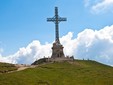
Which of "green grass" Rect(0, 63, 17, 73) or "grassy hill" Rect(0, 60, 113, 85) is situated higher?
"green grass" Rect(0, 63, 17, 73)

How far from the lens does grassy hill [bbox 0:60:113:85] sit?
103 metres

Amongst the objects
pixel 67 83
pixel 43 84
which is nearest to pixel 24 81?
pixel 43 84

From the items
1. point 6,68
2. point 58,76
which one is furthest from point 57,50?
point 58,76

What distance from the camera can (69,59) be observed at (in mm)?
147250

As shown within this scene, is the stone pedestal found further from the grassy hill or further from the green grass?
the green grass

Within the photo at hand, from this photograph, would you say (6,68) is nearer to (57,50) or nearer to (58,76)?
(58,76)

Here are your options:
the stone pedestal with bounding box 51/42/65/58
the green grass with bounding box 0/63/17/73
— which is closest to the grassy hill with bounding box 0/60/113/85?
the green grass with bounding box 0/63/17/73

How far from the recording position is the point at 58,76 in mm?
112562

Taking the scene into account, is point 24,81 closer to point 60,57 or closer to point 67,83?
point 67,83

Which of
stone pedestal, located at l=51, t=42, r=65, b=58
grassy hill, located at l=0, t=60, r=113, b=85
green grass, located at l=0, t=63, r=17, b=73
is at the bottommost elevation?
grassy hill, located at l=0, t=60, r=113, b=85

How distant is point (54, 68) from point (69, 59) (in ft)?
76.8

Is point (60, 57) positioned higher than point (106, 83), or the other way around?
point (60, 57)

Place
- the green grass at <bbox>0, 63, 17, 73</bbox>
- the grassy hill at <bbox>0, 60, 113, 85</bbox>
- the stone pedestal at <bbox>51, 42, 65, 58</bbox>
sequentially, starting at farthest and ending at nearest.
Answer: the stone pedestal at <bbox>51, 42, 65, 58</bbox>, the green grass at <bbox>0, 63, 17, 73</bbox>, the grassy hill at <bbox>0, 60, 113, 85</bbox>

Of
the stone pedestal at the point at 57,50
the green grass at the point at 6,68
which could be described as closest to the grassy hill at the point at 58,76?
the green grass at the point at 6,68
